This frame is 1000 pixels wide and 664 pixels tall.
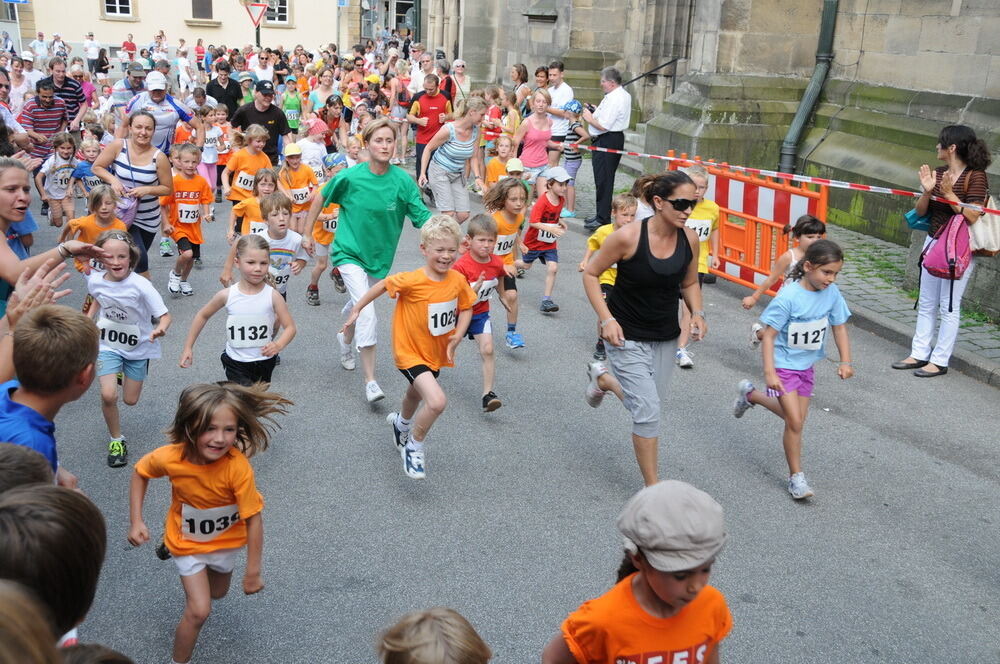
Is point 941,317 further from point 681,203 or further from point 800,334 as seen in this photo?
point 681,203

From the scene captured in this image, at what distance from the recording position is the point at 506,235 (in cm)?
853

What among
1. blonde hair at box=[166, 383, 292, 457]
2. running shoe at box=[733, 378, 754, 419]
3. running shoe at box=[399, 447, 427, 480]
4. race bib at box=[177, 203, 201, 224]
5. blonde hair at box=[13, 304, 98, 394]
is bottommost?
running shoe at box=[399, 447, 427, 480]

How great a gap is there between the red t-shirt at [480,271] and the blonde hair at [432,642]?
4.70m

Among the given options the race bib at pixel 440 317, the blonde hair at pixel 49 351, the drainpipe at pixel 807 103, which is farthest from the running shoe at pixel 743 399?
the drainpipe at pixel 807 103

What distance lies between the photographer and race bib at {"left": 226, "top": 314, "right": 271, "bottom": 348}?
6.04 metres

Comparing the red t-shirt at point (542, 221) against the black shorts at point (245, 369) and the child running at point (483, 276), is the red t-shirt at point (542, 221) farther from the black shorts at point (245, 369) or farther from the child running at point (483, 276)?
the black shorts at point (245, 369)

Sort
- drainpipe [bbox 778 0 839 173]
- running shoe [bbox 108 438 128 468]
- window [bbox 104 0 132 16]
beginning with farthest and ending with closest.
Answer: window [bbox 104 0 132 16] < drainpipe [bbox 778 0 839 173] < running shoe [bbox 108 438 128 468]

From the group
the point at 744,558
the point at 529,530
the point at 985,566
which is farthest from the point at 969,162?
the point at 529,530

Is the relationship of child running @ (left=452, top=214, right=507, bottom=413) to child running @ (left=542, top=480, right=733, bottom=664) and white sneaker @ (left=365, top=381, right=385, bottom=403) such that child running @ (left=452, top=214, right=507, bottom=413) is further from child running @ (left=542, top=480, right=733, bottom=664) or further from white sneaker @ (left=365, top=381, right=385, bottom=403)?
child running @ (left=542, top=480, right=733, bottom=664)

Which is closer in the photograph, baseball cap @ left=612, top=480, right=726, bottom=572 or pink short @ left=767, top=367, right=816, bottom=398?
baseball cap @ left=612, top=480, right=726, bottom=572

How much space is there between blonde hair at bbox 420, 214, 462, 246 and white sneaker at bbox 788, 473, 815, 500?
2375 mm

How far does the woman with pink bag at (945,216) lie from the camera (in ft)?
26.3

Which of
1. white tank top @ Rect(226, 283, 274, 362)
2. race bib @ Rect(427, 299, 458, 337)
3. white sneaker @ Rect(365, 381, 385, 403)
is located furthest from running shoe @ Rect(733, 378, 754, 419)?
white tank top @ Rect(226, 283, 274, 362)

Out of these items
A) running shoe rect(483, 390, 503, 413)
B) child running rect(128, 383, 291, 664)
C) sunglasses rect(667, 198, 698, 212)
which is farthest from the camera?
running shoe rect(483, 390, 503, 413)
